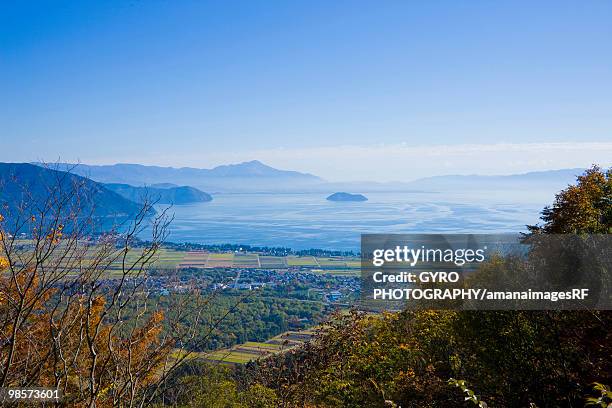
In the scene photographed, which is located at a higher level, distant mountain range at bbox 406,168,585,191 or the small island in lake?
distant mountain range at bbox 406,168,585,191

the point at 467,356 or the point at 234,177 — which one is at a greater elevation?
the point at 234,177

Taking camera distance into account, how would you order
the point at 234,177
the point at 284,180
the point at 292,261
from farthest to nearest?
the point at 284,180 → the point at 234,177 → the point at 292,261

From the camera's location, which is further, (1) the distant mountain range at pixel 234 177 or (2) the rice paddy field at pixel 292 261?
(1) the distant mountain range at pixel 234 177

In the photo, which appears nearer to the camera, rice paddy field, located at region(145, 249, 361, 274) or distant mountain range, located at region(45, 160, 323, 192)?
rice paddy field, located at region(145, 249, 361, 274)

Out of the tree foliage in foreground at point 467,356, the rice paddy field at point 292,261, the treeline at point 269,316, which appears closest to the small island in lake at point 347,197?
the rice paddy field at point 292,261

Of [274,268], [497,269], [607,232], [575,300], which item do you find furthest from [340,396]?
[274,268]

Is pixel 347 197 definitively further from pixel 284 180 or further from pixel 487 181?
pixel 284 180

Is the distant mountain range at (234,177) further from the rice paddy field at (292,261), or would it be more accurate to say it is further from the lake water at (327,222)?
the rice paddy field at (292,261)

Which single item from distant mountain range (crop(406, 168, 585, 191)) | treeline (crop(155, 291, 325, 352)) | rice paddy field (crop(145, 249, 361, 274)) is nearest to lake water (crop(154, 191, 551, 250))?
rice paddy field (crop(145, 249, 361, 274))

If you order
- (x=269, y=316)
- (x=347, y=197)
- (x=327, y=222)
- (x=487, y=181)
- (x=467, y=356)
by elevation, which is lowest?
(x=269, y=316)

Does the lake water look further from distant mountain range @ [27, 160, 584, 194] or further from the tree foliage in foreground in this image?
the tree foliage in foreground

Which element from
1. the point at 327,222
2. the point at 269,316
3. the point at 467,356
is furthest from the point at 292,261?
the point at 467,356
